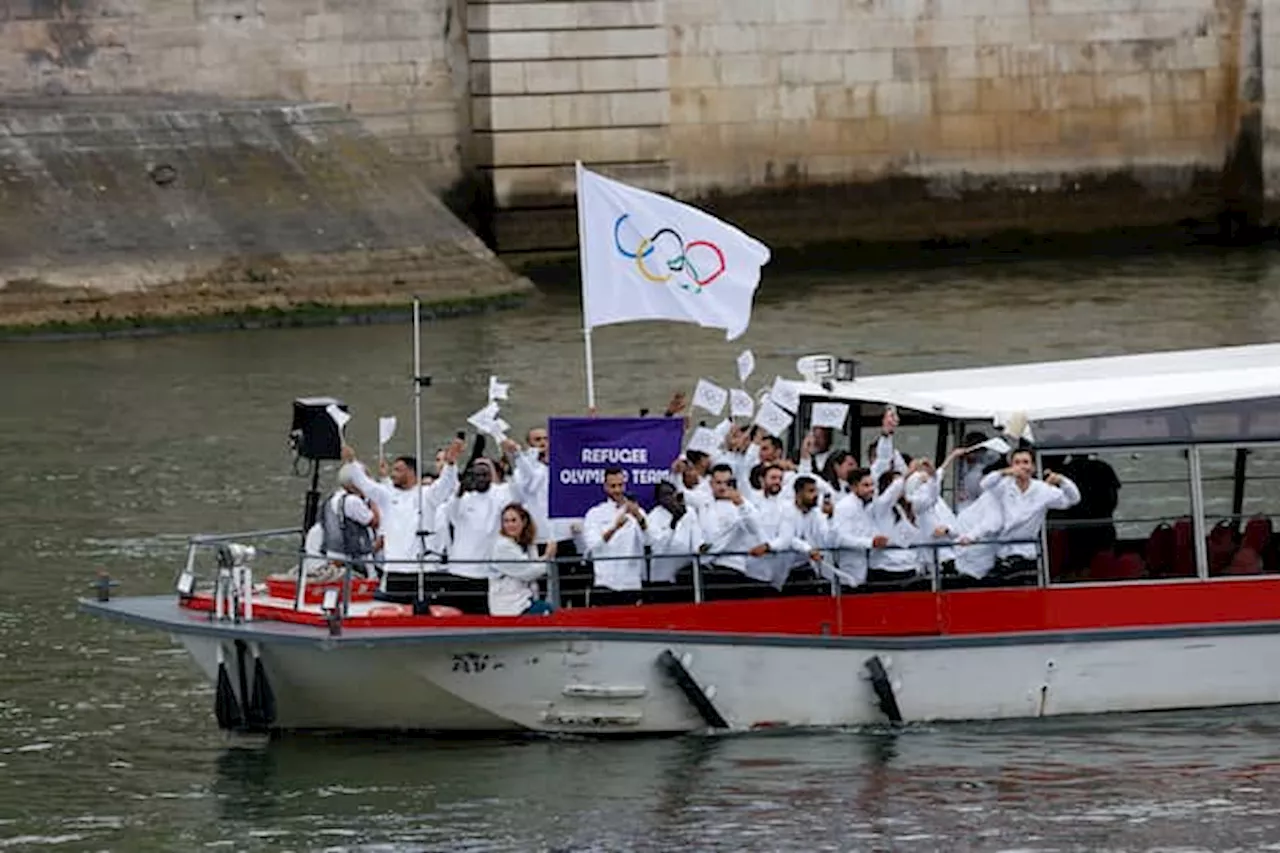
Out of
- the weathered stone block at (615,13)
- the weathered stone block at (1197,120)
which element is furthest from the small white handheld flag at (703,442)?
the weathered stone block at (1197,120)

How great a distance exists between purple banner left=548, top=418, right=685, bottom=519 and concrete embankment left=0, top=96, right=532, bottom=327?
2081cm

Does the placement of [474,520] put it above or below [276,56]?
below

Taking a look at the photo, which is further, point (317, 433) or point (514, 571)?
point (317, 433)

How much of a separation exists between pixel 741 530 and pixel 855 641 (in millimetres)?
835

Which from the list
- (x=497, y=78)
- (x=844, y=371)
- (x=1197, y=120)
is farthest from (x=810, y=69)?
(x=844, y=371)

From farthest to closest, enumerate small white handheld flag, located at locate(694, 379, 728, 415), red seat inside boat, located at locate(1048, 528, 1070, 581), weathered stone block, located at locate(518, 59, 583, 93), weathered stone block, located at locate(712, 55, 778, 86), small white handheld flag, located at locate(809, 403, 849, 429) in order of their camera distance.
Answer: weathered stone block, located at locate(712, 55, 778, 86) < weathered stone block, located at locate(518, 59, 583, 93) < small white handheld flag, located at locate(809, 403, 849, 429) < small white handheld flag, located at locate(694, 379, 728, 415) < red seat inside boat, located at locate(1048, 528, 1070, 581)

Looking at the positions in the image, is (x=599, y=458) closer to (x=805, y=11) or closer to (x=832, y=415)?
(x=832, y=415)

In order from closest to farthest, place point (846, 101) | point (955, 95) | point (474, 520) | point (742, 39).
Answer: point (474, 520) < point (742, 39) < point (846, 101) < point (955, 95)

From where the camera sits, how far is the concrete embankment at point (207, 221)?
133 feet

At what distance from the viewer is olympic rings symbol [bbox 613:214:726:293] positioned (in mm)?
20984

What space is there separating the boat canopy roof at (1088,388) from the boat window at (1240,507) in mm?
347

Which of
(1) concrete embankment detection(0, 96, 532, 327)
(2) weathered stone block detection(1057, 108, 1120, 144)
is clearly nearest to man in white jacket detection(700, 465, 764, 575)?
(1) concrete embankment detection(0, 96, 532, 327)

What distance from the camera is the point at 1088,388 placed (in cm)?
2041

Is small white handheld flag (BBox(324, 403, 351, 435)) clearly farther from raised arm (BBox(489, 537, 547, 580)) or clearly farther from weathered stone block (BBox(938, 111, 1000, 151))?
weathered stone block (BBox(938, 111, 1000, 151))
